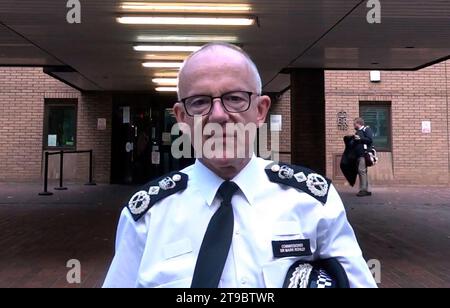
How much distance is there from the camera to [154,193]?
1.49 m

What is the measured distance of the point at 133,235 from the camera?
145 centimetres

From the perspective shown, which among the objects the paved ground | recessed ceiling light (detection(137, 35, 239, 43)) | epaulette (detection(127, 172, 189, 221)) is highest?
recessed ceiling light (detection(137, 35, 239, 43))

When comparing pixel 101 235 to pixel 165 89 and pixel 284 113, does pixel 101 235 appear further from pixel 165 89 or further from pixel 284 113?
pixel 284 113

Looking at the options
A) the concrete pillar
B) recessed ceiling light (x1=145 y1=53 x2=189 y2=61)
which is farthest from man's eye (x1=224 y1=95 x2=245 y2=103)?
the concrete pillar

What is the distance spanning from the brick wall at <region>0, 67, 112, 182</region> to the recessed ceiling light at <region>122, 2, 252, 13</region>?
26.6 feet

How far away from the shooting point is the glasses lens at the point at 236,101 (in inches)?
56.2

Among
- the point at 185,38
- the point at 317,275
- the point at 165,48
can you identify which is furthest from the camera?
the point at 165,48

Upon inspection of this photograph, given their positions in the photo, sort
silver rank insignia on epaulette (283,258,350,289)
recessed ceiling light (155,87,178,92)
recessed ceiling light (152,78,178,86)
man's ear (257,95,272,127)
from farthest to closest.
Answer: recessed ceiling light (155,87,178,92) < recessed ceiling light (152,78,178,86) < man's ear (257,95,272,127) < silver rank insignia on epaulette (283,258,350,289)

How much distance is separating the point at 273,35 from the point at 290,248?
21.4 feet

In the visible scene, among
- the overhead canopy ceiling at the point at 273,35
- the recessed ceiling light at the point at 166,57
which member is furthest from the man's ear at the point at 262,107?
the recessed ceiling light at the point at 166,57

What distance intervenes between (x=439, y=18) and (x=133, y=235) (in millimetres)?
6446

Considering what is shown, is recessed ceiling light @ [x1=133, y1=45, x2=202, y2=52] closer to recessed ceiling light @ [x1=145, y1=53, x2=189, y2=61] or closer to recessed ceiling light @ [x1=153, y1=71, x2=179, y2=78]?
recessed ceiling light @ [x1=145, y1=53, x2=189, y2=61]

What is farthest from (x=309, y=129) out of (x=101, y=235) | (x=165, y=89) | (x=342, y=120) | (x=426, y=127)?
(x=426, y=127)

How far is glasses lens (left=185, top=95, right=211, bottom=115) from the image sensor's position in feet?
4.69
